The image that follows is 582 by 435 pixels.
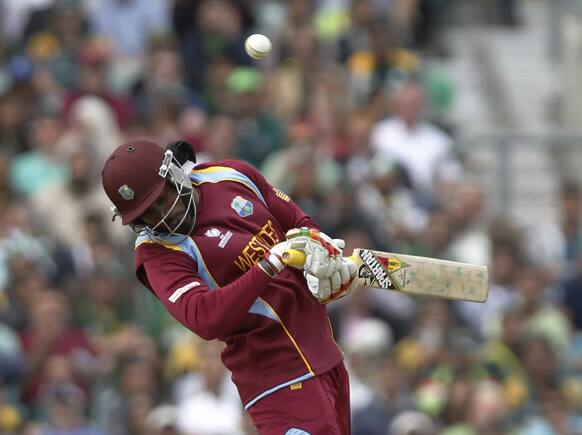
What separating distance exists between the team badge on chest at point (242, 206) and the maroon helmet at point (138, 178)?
331 mm

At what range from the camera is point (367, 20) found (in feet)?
45.6

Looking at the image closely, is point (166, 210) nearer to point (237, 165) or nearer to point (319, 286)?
point (237, 165)

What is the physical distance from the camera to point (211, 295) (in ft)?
20.0

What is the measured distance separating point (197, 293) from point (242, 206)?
620mm

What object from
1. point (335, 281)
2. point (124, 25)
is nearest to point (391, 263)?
point (335, 281)

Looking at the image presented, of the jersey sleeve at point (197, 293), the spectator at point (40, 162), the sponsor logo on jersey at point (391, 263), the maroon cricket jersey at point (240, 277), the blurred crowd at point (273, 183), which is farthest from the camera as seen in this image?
the spectator at point (40, 162)

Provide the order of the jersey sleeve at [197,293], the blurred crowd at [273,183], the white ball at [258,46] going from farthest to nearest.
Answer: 1. the blurred crowd at [273,183]
2. the white ball at [258,46]
3. the jersey sleeve at [197,293]

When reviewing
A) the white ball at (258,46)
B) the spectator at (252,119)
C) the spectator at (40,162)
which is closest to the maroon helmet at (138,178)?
the white ball at (258,46)

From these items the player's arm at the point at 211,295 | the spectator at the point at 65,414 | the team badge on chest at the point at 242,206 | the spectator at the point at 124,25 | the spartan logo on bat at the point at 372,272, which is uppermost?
the spectator at the point at 124,25

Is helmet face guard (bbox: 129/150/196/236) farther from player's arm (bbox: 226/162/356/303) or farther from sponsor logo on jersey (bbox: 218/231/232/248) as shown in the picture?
player's arm (bbox: 226/162/356/303)

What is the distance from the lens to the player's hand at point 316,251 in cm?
613

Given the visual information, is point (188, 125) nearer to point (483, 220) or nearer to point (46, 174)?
point (46, 174)

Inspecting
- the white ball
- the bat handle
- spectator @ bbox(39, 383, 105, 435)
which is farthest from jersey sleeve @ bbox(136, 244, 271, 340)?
spectator @ bbox(39, 383, 105, 435)

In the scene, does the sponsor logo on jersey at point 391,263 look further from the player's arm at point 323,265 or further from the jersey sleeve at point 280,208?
the jersey sleeve at point 280,208
